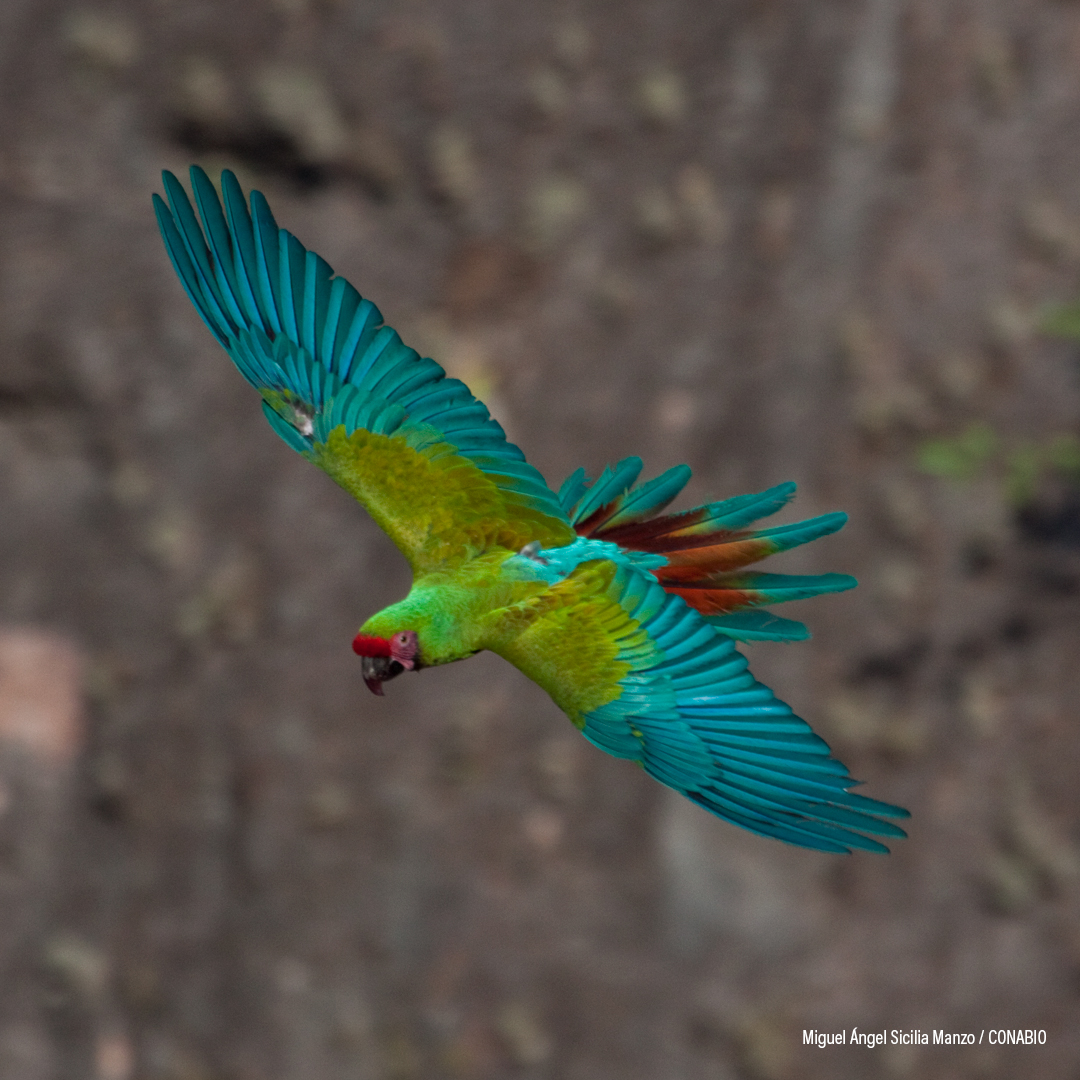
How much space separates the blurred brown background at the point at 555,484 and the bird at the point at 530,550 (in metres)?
3.08

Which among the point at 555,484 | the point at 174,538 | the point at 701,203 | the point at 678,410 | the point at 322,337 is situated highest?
the point at 701,203

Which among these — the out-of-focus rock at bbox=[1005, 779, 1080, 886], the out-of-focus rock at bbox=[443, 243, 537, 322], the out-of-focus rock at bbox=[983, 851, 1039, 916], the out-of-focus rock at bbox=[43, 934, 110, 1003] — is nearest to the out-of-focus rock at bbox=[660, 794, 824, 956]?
the out-of-focus rock at bbox=[983, 851, 1039, 916]

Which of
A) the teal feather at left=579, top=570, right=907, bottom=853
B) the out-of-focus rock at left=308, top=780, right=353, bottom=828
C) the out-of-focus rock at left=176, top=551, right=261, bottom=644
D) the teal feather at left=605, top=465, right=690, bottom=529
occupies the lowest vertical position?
the teal feather at left=579, top=570, right=907, bottom=853

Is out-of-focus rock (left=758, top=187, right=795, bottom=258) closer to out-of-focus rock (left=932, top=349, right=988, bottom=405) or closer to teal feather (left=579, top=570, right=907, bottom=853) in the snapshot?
out-of-focus rock (left=932, top=349, right=988, bottom=405)

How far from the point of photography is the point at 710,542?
110 inches

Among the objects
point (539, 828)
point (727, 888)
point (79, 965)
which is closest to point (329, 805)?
point (539, 828)

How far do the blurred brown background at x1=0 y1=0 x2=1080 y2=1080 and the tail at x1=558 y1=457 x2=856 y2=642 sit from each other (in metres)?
3.14

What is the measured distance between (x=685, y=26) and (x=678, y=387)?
1774 mm

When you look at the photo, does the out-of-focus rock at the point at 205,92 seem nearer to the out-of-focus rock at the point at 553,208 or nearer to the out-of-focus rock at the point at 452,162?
the out-of-focus rock at the point at 452,162

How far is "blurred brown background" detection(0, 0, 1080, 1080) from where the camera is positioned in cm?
570

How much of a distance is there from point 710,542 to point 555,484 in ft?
10.5

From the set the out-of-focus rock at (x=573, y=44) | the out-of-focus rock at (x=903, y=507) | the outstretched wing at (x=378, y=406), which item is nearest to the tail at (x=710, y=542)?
the outstretched wing at (x=378, y=406)

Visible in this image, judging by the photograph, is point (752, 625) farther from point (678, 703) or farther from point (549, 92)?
point (549, 92)

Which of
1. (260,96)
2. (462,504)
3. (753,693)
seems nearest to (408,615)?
(462,504)
